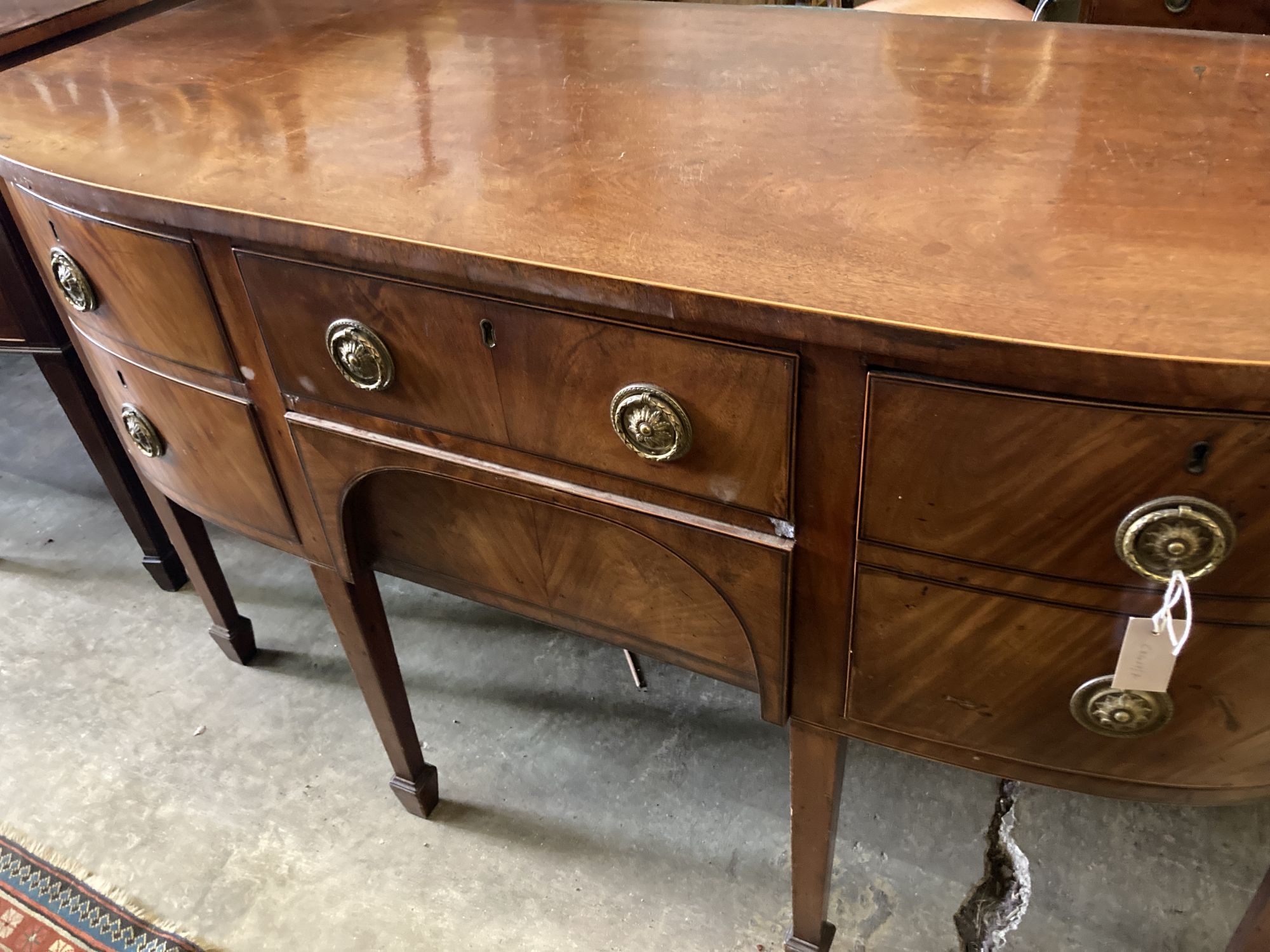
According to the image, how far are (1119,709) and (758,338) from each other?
0.32 metres

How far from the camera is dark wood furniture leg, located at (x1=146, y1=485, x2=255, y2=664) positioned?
4.10 feet

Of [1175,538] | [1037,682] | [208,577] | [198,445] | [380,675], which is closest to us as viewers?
[1175,538]

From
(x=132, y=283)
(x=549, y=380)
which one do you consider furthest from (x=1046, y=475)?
(x=132, y=283)

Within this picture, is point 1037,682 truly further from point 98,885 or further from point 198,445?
point 98,885

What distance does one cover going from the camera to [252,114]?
85 cm

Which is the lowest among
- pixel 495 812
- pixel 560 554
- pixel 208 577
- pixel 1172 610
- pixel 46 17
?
pixel 495 812

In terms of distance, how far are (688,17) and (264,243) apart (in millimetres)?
495

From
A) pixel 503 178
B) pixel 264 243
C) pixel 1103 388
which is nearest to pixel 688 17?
pixel 503 178

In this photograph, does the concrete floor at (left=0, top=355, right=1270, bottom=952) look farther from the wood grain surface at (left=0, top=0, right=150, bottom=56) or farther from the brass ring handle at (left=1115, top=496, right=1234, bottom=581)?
the wood grain surface at (left=0, top=0, right=150, bottom=56)

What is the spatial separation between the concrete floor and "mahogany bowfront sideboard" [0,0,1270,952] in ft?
0.59

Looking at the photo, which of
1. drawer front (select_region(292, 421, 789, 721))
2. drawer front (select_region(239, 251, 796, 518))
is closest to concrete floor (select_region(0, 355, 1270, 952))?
drawer front (select_region(292, 421, 789, 721))

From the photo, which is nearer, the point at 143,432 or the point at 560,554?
the point at 560,554

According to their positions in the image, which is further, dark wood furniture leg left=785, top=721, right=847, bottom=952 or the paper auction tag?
dark wood furniture leg left=785, top=721, right=847, bottom=952

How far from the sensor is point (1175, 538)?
54 cm
